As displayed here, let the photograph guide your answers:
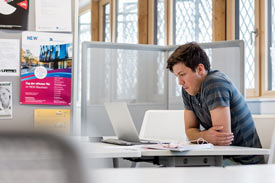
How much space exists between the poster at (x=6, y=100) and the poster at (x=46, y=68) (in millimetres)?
64

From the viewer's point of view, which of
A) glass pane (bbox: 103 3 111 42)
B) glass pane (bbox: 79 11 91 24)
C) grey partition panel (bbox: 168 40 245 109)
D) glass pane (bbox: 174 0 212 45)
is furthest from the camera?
glass pane (bbox: 79 11 91 24)

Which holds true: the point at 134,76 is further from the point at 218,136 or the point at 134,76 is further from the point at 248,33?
the point at 218,136

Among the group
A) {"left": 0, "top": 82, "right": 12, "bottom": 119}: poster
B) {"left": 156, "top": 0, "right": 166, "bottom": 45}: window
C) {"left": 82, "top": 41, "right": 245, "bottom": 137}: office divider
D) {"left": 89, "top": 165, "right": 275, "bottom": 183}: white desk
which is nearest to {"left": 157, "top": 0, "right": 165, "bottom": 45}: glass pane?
{"left": 156, "top": 0, "right": 166, "bottom": 45}: window

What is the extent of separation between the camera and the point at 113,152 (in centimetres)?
200

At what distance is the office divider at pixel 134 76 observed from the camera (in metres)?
3.72

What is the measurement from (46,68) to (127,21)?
507cm

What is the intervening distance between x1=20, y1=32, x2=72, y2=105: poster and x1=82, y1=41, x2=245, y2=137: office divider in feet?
3.96

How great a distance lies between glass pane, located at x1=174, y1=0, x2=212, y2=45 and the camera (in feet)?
16.5

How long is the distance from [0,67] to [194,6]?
11.3 feet

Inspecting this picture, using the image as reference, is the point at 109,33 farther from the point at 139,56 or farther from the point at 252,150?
the point at 252,150

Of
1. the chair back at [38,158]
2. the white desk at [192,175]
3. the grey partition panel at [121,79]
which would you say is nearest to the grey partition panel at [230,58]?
the grey partition panel at [121,79]

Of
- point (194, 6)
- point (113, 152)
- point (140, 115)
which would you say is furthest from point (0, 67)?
point (194, 6)

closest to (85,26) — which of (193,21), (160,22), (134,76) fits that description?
(160,22)

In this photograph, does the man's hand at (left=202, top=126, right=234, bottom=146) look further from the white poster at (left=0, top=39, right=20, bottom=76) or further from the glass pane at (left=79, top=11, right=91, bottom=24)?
the glass pane at (left=79, top=11, right=91, bottom=24)
